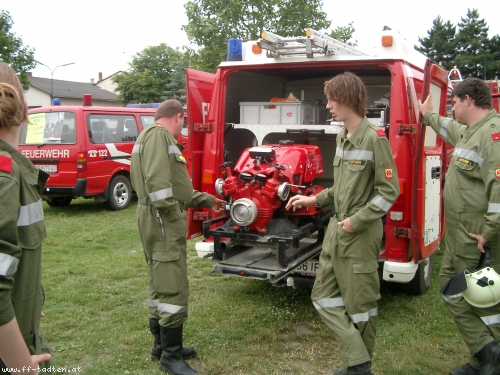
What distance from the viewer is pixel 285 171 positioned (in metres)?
4.15

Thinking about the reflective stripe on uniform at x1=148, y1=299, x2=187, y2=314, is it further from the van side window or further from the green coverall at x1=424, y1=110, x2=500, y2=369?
the van side window

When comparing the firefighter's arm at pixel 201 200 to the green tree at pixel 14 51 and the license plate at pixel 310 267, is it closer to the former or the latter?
the license plate at pixel 310 267

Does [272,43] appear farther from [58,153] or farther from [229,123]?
[58,153]

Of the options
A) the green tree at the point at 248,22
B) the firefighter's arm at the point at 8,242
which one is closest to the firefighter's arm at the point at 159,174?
the firefighter's arm at the point at 8,242

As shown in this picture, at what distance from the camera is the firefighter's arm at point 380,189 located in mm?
3127

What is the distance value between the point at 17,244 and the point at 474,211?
2.97 meters

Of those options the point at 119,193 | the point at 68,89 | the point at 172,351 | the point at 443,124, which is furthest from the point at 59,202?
the point at 68,89

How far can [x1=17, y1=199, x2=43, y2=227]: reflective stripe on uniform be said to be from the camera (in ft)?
5.89

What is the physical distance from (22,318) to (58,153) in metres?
7.99

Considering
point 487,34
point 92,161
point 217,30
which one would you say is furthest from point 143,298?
point 487,34

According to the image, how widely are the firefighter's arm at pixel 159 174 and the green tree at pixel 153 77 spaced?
3081 centimetres

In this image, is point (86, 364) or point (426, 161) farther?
point (426, 161)

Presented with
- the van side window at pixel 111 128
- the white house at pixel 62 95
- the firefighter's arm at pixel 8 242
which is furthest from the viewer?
the white house at pixel 62 95

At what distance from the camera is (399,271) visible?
4180 millimetres
